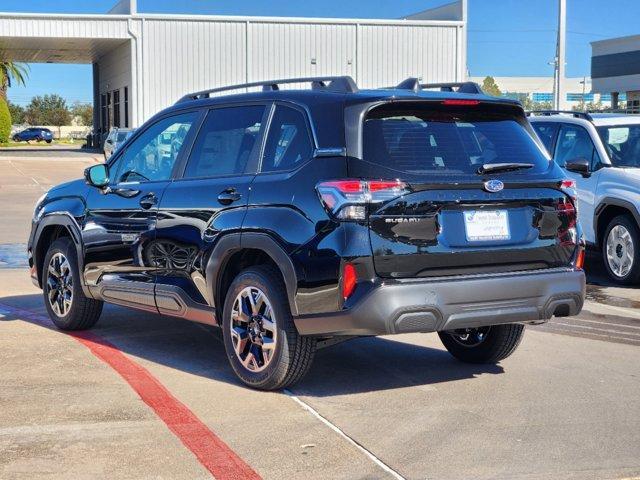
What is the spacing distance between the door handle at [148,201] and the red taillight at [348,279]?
6.60 ft

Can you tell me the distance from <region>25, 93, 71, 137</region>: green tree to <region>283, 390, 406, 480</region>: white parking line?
125m

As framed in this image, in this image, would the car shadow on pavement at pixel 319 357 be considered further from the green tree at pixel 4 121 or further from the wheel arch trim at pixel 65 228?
the green tree at pixel 4 121

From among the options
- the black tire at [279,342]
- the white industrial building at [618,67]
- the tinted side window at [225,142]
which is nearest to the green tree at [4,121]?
the white industrial building at [618,67]

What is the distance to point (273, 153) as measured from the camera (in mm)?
6094

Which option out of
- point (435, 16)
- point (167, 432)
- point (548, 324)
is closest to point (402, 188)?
point (167, 432)

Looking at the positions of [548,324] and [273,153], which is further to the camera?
[548,324]

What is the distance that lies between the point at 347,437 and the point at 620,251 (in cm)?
676

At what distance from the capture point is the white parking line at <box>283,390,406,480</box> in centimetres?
461

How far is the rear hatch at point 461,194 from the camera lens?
5.45m

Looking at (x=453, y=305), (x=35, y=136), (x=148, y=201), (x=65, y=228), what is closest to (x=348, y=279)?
(x=453, y=305)

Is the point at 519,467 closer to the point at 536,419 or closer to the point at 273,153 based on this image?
the point at 536,419

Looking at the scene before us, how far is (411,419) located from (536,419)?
72 centimetres

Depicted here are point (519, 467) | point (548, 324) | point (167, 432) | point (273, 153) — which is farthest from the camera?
point (548, 324)

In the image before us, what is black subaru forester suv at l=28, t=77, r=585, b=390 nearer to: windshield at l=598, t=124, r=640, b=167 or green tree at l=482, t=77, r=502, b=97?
windshield at l=598, t=124, r=640, b=167
